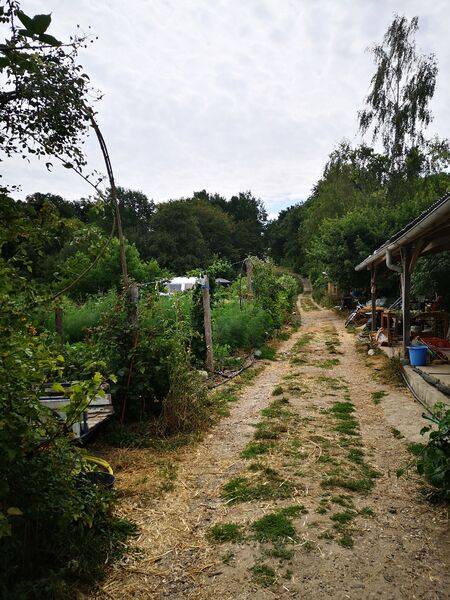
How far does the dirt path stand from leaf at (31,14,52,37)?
8.25 feet

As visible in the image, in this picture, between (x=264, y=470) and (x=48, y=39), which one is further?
(x=264, y=470)

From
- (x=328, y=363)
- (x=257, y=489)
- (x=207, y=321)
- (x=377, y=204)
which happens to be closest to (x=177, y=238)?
(x=377, y=204)

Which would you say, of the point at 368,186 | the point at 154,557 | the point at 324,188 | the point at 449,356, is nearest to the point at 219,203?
the point at 324,188

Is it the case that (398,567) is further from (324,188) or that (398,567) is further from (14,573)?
(324,188)

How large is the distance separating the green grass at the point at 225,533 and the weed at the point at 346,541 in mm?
636

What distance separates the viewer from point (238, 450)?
432 centimetres

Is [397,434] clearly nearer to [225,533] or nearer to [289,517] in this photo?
[289,517]

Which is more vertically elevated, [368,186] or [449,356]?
[368,186]

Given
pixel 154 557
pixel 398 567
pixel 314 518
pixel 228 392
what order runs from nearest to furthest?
pixel 398 567 → pixel 154 557 → pixel 314 518 → pixel 228 392

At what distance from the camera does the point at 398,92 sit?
19312 millimetres

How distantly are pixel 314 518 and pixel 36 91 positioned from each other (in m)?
3.05

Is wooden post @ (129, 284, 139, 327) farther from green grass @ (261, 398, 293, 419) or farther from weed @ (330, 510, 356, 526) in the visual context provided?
weed @ (330, 510, 356, 526)

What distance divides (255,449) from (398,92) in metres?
20.2

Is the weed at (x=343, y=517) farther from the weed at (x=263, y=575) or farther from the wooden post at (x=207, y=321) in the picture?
the wooden post at (x=207, y=321)
